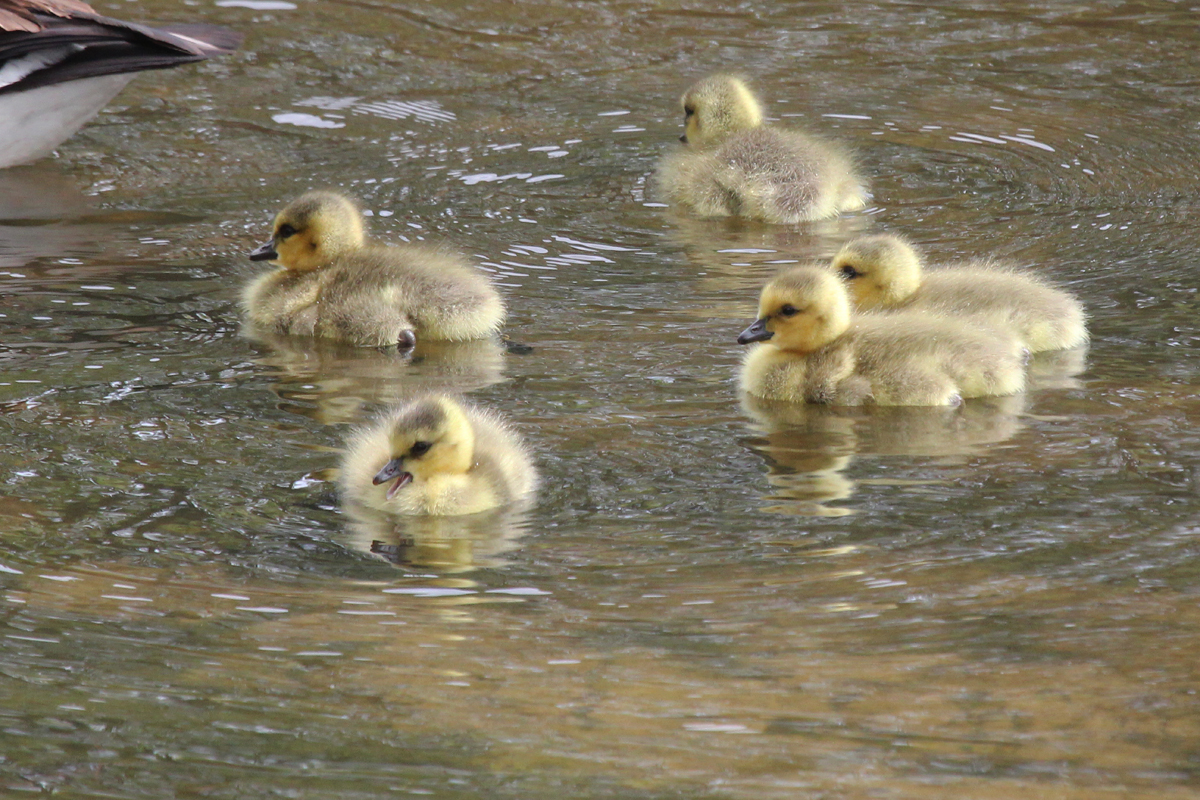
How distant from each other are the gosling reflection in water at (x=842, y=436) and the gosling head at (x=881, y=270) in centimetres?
69

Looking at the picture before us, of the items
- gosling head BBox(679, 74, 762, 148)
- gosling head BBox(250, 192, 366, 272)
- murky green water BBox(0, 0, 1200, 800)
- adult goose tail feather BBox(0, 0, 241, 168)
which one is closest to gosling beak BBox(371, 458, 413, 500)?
murky green water BBox(0, 0, 1200, 800)

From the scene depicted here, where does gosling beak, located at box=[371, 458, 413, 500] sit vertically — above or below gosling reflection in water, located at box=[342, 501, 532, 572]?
above

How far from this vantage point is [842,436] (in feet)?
15.2

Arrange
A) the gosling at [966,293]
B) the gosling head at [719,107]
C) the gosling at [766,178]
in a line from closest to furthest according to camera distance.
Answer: the gosling at [966,293]
the gosling at [766,178]
the gosling head at [719,107]

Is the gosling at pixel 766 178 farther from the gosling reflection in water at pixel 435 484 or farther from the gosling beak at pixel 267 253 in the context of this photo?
the gosling reflection in water at pixel 435 484

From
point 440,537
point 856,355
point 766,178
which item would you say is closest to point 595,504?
point 440,537

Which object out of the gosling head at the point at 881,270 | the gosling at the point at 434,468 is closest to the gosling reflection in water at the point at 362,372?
the gosling at the point at 434,468

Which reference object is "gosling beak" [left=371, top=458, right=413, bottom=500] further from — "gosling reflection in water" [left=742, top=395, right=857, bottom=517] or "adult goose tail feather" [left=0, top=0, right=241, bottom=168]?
"adult goose tail feather" [left=0, top=0, right=241, bottom=168]

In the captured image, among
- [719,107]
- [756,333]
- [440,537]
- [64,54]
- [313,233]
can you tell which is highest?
[64,54]

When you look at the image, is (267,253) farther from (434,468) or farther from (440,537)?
(440,537)

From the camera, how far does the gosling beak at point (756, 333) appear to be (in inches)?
193

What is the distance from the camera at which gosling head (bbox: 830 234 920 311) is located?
215 inches

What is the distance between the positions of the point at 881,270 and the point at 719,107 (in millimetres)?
2174

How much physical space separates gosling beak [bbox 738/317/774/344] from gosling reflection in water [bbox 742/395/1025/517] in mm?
168
